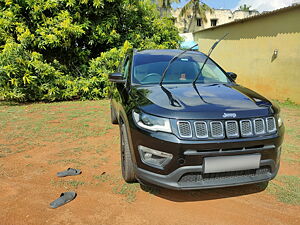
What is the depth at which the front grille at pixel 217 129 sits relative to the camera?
2080 mm

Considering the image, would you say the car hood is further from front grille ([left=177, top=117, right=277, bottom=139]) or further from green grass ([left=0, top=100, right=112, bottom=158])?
green grass ([left=0, top=100, right=112, bottom=158])

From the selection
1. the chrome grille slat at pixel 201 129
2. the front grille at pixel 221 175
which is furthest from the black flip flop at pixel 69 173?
the chrome grille slat at pixel 201 129

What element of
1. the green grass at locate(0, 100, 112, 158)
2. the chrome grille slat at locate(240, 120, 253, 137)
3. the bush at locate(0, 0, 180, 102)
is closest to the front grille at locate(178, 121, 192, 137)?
the chrome grille slat at locate(240, 120, 253, 137)

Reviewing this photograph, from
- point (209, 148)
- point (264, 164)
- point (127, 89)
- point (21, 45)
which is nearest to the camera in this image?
point (209, 148)

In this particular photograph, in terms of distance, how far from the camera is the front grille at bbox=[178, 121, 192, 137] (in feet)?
6.76

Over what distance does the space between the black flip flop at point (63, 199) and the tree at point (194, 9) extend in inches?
1175

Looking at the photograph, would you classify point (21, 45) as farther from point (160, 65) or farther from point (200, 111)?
point (200, 111)

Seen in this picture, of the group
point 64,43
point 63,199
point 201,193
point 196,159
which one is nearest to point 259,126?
point 196,159

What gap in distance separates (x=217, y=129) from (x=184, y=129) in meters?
0.29

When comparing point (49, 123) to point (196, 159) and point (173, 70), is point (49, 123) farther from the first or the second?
point (196, 159)

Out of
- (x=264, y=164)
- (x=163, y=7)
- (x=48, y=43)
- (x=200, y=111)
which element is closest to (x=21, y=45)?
(x=48, y=43)

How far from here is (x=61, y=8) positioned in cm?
799

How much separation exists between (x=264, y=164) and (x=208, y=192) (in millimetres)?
708

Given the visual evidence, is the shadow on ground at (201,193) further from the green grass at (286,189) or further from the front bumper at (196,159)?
the front bumper at (196,159)
